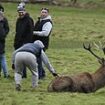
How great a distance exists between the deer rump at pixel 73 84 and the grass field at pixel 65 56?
0.86 feet

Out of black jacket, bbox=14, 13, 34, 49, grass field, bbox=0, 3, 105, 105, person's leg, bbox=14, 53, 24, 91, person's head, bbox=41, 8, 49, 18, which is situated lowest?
grass field, bbox=0, 3, 105, 105

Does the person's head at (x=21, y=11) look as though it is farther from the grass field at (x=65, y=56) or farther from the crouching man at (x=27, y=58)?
the grass field at (x=65, y=56)

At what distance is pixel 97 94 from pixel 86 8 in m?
39.7

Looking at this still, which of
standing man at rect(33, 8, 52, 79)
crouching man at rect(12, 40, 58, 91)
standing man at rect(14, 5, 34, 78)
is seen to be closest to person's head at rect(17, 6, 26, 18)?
standing man at rect(14, 5, 34, 78)

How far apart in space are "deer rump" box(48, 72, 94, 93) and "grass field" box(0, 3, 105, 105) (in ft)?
0.86

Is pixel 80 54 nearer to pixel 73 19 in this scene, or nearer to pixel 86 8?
pixel 73 19

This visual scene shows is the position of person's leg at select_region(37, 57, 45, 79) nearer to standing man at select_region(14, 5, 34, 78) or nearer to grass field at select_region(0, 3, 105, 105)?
grass field at select_region(0, 3, 105, 105)

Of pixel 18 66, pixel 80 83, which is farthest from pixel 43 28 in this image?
pixel 80 83

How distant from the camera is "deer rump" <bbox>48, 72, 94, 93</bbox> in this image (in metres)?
14.9

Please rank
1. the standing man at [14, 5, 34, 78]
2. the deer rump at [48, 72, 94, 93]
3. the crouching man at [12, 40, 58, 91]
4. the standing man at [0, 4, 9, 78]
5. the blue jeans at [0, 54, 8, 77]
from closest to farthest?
the crouching man at [12, 40, 58, 91] < the deer rump at [48, 72, 94, 93] < the standing man at [14, 5, 34, 78] < the standing man at [0, 4, 9, 78] < the blue jeans at [0, 54, 8, 77]

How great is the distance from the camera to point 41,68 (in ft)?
57.5

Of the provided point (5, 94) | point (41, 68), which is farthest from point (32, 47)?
point (41, 68)

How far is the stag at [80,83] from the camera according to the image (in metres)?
14.9

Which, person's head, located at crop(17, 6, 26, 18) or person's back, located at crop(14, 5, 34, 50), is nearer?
person's head, located at crop(17, 6, 26, 18)
